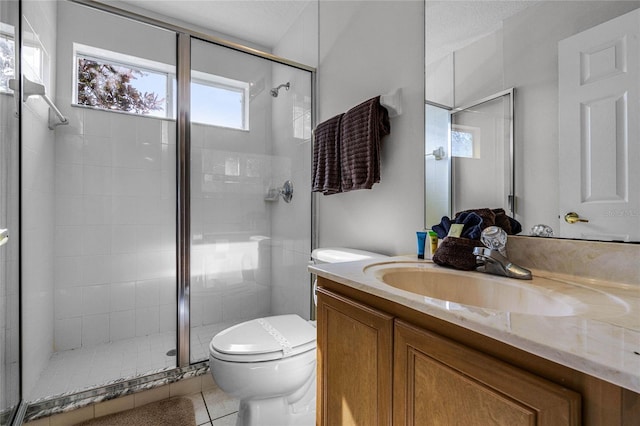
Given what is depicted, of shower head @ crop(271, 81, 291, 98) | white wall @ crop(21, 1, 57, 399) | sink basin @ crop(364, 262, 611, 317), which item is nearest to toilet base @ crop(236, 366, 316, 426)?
sink basin @ crop(364, 262, 611, 317)

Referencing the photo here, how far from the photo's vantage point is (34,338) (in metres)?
1.60

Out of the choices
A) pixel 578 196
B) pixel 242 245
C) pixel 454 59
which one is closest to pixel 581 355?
pixel 578 196

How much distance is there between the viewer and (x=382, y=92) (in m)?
1.48

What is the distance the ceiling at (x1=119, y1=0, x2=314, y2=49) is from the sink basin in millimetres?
1969

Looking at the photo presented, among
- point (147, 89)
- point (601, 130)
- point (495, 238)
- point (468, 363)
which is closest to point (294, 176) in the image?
point (147, 89)

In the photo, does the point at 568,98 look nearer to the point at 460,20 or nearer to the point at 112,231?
the point at 460,20

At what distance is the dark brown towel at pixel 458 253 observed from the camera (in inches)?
35.4

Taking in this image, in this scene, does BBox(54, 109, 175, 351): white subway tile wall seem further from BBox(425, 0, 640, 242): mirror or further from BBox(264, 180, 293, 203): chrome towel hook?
BBox(425, 0, 640, 242): mirror

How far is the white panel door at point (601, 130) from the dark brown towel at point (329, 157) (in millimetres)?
948

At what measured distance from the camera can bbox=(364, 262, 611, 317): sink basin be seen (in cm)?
66

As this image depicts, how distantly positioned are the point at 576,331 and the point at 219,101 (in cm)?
206

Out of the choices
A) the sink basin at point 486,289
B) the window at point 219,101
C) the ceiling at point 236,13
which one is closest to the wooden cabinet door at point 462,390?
the sink basin at point 486,289

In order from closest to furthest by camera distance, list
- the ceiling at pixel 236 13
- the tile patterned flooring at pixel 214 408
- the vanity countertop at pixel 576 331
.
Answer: the vanity countertop at pixel 576 331 < the tile patterned flooring at pixel 214 408 < the ceiling at pixel 236 13

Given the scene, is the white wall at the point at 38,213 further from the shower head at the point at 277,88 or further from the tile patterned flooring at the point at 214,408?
the shower head at the point at 277,88
